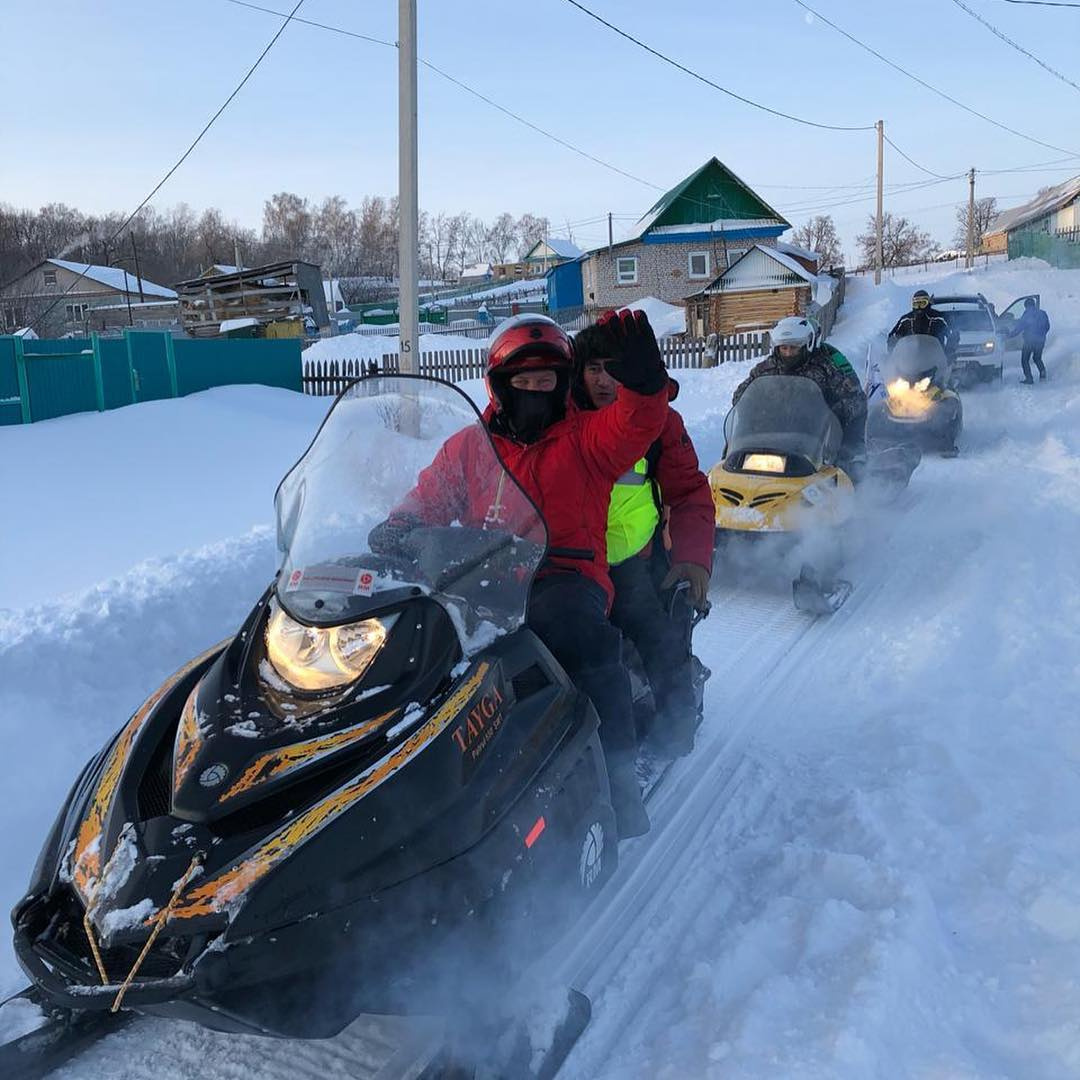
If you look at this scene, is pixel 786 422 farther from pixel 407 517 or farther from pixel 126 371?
pixel 126 371

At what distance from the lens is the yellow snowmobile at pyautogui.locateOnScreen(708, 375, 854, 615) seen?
601 centimetres

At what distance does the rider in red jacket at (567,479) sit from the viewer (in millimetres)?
2699

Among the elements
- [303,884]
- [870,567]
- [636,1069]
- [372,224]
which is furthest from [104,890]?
[372,224]

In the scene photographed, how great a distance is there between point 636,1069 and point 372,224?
102 m

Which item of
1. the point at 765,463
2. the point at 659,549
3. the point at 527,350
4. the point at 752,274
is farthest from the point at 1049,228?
the point at 527,350

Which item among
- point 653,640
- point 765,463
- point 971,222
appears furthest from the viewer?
point 971,222

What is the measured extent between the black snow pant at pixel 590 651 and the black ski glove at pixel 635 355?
26.5 inches

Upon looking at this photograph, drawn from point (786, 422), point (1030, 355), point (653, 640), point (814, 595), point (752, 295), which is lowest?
point (814, 595)

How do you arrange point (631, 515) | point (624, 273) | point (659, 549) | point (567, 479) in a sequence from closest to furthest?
1. point (567, 479)
2. point (631, 515)
3. point (659, 549)
4. point (624, 273)

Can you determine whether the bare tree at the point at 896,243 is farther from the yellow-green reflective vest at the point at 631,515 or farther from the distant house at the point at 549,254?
the yellow-green reflective vest at the point at 631,515

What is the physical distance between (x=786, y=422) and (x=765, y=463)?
0.41 meters

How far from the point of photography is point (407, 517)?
2584 millimetres

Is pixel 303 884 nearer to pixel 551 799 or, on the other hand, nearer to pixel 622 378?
pixel 551 799

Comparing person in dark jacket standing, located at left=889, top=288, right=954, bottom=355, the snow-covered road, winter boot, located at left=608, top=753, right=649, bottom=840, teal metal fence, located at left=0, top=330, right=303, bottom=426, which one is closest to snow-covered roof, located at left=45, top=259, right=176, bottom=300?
teal metal fence, located at left=0, top=330, right=303, bottom=426
